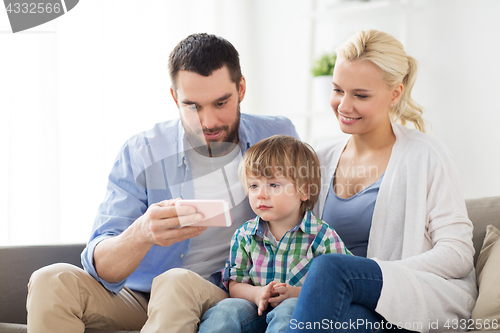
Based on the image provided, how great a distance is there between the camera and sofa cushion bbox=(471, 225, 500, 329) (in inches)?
40.6

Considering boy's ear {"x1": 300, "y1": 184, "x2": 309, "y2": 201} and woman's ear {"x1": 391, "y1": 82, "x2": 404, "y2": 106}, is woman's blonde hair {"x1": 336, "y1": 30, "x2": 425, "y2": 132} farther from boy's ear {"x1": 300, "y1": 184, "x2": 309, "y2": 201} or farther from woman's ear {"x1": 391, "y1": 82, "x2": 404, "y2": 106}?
boy's ear {"x1": 300, "y1": 184, "x2": 309, "y2": 201}

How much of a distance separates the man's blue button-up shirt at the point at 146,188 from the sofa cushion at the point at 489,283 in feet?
2.16

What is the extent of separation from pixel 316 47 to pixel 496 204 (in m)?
1.56

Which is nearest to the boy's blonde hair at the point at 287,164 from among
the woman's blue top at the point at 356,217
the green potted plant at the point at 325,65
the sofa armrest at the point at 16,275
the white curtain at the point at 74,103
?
the woman's blue top at the point at 356,217

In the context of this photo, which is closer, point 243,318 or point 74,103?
point 243,318

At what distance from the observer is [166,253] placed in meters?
1.34

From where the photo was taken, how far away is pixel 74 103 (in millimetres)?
1927

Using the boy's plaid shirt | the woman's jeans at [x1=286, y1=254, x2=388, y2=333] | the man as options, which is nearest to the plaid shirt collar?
the boy's plaid shirt

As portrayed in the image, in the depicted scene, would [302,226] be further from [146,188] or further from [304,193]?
[146,188]

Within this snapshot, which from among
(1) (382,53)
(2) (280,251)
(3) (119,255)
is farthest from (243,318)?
(1) (382,53)

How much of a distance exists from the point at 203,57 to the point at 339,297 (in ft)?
2.44

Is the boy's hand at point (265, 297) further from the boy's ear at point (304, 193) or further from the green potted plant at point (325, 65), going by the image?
the green potted plant at point (325, 65)

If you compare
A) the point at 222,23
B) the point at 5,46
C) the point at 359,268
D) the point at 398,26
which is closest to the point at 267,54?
the point at 222,23

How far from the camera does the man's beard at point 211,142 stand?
1311mm
